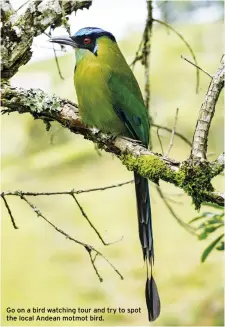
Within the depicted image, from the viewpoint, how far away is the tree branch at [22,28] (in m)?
1.18

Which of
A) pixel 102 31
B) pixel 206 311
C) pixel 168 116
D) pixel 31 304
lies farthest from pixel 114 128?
pixel 206 311

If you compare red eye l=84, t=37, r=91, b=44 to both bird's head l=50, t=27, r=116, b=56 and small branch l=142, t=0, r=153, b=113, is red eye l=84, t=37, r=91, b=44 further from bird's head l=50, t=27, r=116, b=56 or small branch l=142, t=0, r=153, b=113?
small branch l=142, t=0, r=153, b=113

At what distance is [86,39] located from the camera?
4.14 ft

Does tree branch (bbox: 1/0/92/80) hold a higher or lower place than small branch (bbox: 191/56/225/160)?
higher

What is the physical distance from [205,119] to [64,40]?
1.39 ft

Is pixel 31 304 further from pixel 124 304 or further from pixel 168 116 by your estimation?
pixel 168 116

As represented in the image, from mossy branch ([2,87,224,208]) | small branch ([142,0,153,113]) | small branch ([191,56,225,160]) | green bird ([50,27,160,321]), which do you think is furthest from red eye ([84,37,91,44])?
small branch ([191,56,225,160])

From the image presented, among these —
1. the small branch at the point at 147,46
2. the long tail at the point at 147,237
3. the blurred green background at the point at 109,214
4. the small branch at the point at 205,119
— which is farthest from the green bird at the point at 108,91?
the blurred green background at the point at 109,214

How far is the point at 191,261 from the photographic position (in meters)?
2.01

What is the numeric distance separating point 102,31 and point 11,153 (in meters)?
0.78

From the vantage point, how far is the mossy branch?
0.95 m

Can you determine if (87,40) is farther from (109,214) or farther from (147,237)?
(109,214)

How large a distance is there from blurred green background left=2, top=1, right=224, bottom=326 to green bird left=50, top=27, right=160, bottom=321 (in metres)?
0.45

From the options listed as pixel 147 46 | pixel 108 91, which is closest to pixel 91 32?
pixel 108 91
